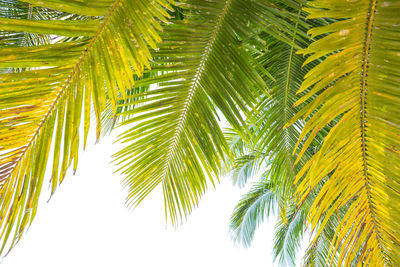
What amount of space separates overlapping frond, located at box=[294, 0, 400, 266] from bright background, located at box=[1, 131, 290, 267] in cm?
777

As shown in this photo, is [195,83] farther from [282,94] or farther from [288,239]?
[288,239]

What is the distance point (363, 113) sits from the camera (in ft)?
1.68

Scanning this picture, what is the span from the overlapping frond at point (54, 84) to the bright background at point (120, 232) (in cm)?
787

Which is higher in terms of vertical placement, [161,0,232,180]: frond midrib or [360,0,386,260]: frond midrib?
[161,0,232,180]: frond midrib

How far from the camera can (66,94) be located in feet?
1.63

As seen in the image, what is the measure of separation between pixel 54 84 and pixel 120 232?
350 inches

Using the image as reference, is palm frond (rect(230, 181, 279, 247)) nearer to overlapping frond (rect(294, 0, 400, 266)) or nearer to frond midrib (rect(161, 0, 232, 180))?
frond midrib (rect(161, 0, 232, 180))

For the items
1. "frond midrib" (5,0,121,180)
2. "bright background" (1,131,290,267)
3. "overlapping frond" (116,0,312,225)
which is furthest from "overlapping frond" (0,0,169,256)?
"bright background" (1,131,290,267)

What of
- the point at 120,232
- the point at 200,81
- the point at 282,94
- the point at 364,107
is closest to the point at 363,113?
the point at 364,107

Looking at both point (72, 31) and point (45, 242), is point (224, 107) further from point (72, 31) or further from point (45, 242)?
point (45, 242)

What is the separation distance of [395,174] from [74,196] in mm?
8861

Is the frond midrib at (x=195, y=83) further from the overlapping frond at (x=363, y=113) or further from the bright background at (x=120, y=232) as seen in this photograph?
the bright background at (x=120, y=232)

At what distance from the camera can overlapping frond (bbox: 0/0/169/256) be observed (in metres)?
0.46

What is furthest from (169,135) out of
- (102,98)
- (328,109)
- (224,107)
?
(328,109)
